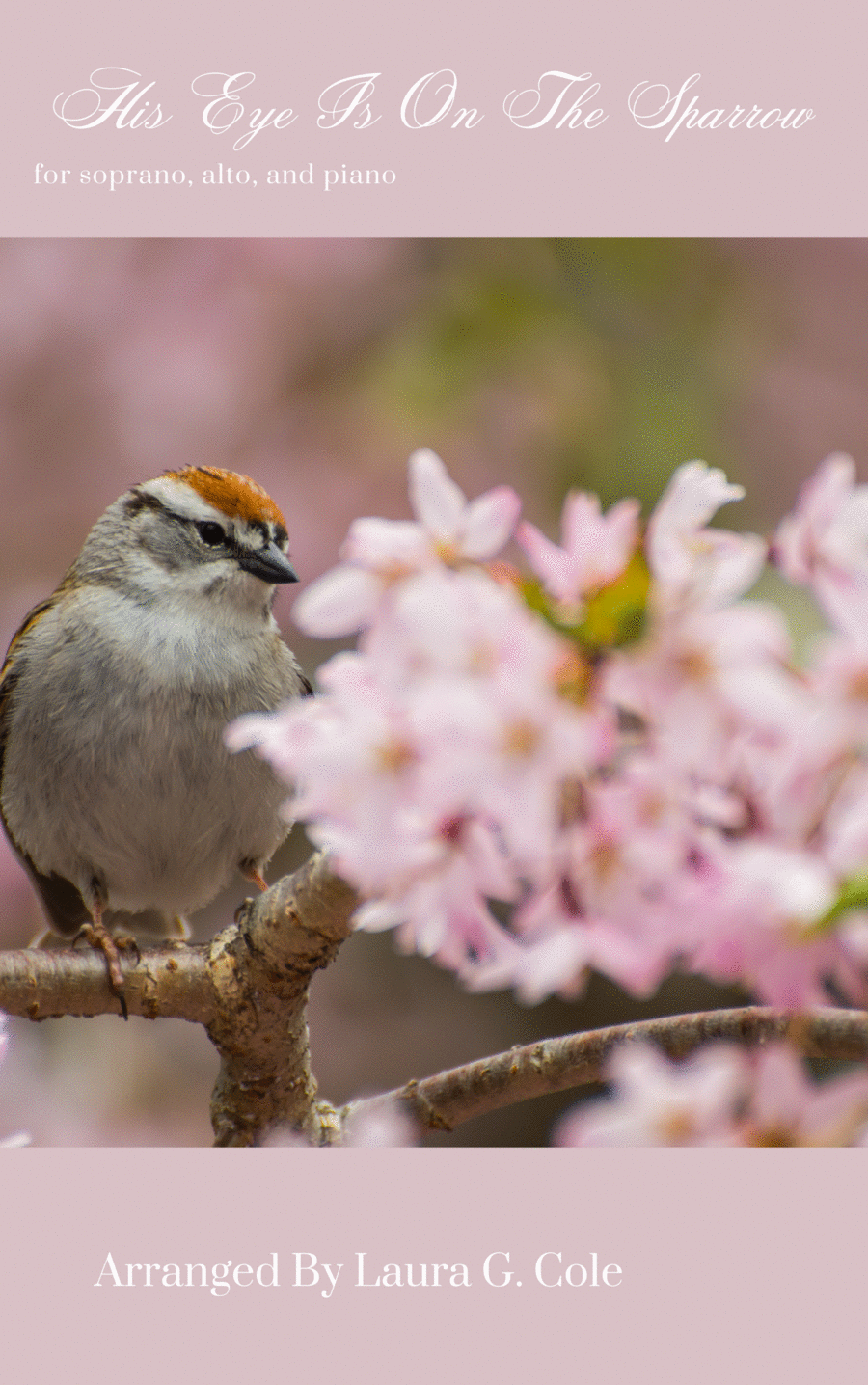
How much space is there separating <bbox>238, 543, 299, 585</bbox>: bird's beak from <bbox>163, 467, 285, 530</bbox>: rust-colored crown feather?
0.06m

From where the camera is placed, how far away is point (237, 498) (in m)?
2.15

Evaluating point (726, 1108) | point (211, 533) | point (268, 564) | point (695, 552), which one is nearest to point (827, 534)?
point (695, 552)

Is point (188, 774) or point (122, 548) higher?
point (122, 548)

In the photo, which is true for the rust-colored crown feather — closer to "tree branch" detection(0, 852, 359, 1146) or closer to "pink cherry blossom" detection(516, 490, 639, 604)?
"tree branch" detection(0, 852, 359, 1146)

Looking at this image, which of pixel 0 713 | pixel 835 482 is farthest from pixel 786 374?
pixel 835 482

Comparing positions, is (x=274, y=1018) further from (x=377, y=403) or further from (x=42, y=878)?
(x=377, y=403)

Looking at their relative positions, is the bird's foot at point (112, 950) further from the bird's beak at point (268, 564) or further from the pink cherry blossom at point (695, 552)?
the pink cherry blossom at point (695, 552)

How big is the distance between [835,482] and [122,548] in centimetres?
178

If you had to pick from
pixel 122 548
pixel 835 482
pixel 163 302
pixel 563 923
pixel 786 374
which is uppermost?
pixel 163 302

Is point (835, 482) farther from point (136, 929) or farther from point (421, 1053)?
point (421, 1053)

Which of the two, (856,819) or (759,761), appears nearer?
(856,819)
